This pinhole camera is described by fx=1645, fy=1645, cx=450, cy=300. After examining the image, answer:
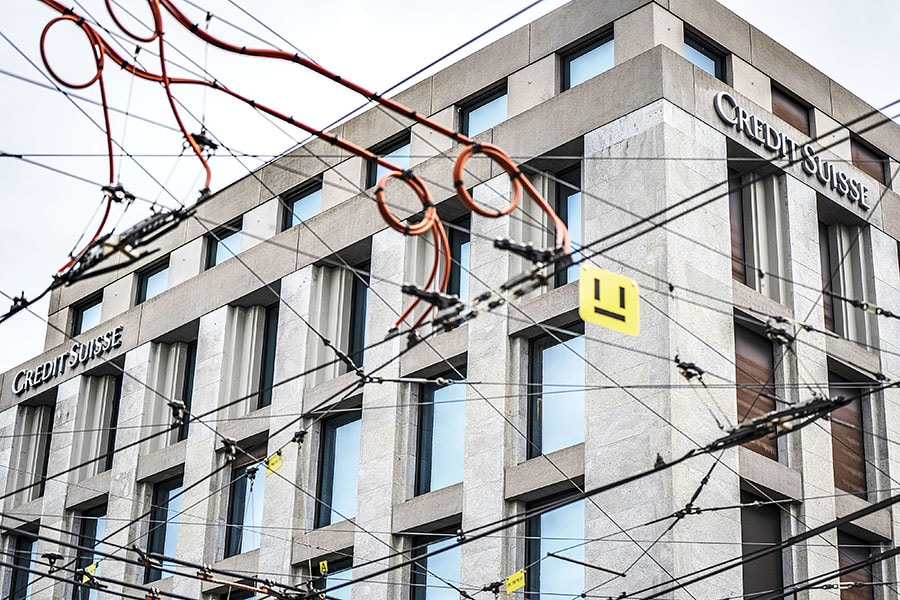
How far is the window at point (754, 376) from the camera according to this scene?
36.3 metres

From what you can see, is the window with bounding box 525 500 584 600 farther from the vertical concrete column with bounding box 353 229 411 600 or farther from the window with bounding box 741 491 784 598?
the vertical concrete column with bounding box 353 229 411 600

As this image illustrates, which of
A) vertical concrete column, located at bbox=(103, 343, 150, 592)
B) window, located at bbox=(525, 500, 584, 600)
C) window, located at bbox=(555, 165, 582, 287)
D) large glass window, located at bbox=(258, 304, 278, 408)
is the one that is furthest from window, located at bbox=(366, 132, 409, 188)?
window, located at bbox=(525, 500, 584, 600)

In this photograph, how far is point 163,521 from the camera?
45.7 metres

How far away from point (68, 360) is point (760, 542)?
26209 millimetres

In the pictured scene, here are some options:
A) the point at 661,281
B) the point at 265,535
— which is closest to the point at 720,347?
the point at 661,281

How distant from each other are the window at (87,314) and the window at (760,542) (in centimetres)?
2616

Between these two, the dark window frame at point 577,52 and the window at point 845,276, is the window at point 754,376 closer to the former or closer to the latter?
the window at point 845,276

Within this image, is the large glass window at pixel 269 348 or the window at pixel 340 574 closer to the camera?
the window at pixel 340 574

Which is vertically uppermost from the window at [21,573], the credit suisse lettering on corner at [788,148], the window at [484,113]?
the window at [484,113]

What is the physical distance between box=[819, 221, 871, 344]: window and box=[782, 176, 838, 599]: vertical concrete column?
1214 millimetres

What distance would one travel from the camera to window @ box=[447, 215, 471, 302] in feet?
134

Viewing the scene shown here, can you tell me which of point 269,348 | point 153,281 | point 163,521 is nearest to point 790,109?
point 269,348

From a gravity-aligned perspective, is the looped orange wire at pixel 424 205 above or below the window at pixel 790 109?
below

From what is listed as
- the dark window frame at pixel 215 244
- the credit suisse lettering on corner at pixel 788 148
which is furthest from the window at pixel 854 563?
the dark window frame at pixel 215 244
